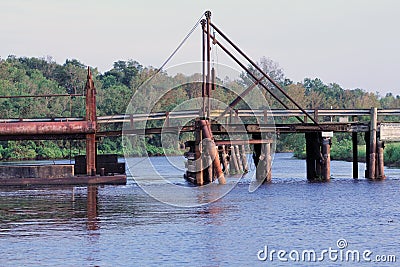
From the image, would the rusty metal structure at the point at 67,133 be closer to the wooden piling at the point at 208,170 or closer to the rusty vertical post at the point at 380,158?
the wooden piling at the point at 208,170

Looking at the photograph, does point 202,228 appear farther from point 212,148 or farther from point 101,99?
point 101,99

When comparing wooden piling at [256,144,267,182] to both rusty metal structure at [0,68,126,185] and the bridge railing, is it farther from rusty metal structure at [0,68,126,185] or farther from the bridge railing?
rusty metal structure at [0,68,126,185]

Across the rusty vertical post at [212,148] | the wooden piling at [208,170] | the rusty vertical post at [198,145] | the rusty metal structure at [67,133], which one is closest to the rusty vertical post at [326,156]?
the wooden piling at [208,170]

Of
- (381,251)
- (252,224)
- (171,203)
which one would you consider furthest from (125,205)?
(381,251)

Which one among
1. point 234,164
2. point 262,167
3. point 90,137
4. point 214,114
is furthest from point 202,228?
point 234,164

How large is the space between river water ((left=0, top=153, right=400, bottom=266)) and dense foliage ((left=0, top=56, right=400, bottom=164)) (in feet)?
114

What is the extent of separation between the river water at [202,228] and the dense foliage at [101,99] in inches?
1370

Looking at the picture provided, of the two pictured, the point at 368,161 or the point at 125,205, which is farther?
the point at 368,161

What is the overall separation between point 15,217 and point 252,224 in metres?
9.14

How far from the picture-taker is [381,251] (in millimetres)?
26734

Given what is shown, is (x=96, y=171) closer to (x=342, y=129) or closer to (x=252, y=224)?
(x=342, y=129)

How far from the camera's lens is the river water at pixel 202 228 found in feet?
85.1

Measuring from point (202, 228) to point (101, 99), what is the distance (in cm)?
8249

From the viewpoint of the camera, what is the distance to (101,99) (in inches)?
4454
